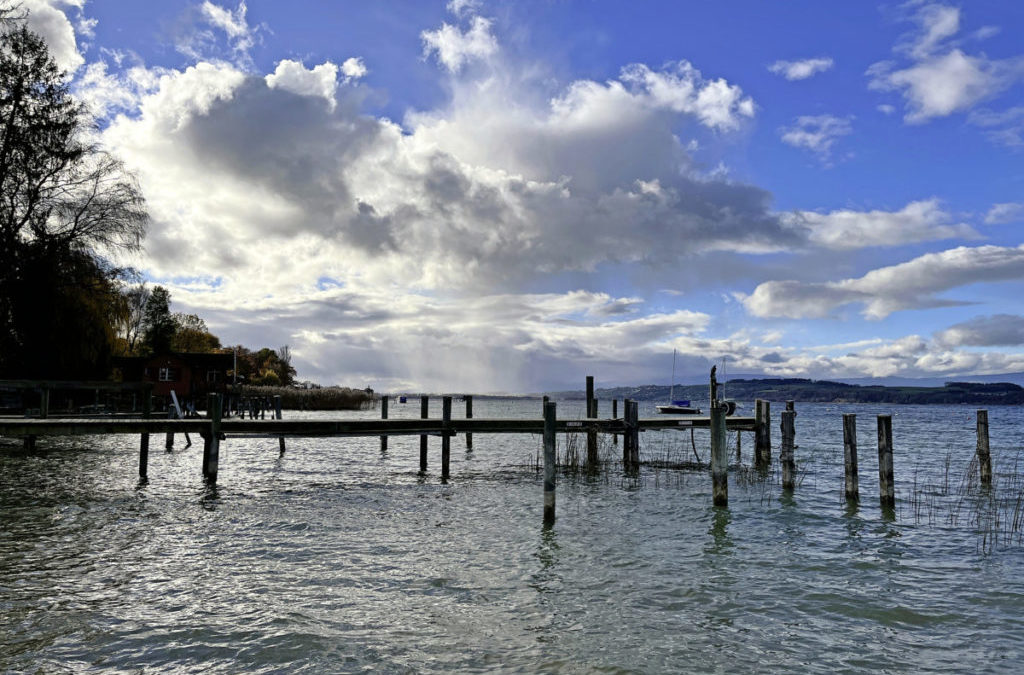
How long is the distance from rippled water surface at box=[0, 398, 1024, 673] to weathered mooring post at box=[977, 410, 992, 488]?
1835 millimetres

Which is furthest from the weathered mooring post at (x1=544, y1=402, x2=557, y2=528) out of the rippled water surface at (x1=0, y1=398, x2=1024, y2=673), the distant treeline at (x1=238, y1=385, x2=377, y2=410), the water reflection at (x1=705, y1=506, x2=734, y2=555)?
the distant treeline at (x1=238, y1=385, x2=377, y2=410)

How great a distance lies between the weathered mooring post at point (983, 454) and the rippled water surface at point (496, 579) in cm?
184

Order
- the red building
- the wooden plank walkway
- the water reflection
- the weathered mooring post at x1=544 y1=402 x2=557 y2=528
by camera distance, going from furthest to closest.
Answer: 1. the red building
2. the wooden plank walkway
3. the weathered mooring post at x1=544 y1=402 x2=557 y2=528
4. the water reflection

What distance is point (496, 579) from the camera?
934cm

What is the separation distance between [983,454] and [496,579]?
1751cm

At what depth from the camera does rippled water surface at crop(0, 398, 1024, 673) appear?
6.75 meters

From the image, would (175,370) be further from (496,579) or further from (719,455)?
(496,579)

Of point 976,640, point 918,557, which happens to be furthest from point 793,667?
point 918,557

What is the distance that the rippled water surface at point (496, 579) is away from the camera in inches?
266

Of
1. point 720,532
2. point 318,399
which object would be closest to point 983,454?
point 720,532

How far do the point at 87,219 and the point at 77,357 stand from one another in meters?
6.43

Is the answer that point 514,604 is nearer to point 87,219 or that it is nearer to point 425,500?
point 425,500

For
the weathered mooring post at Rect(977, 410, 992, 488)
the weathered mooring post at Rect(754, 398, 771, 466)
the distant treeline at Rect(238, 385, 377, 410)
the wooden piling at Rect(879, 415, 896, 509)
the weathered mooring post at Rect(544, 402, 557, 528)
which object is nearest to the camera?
the weathered mooring post at Rect(544, 402, 557, 528)

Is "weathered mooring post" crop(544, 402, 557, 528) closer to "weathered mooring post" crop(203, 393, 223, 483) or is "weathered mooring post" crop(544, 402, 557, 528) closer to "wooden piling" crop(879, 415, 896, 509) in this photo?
"wooden piling" crop(879, 415, 896, 509)
